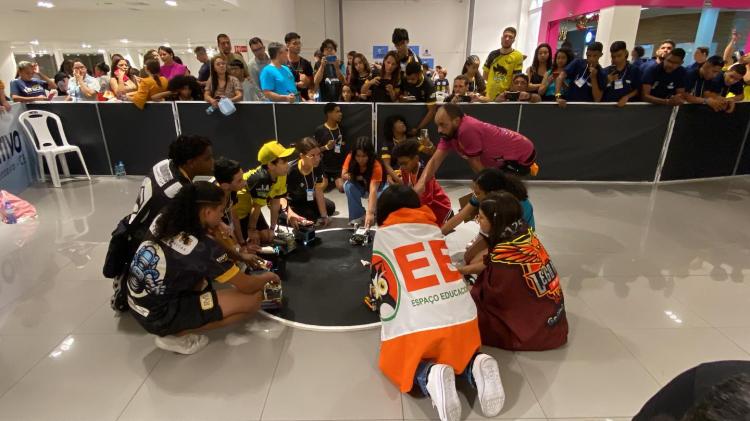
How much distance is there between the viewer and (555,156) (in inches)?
209

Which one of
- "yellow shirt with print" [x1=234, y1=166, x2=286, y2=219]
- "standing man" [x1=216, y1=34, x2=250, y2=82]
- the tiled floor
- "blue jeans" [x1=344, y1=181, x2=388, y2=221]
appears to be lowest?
the tiled floor

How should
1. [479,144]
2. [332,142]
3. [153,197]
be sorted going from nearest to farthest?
1. [153,197]
2. [479,144]
3. [332,142]

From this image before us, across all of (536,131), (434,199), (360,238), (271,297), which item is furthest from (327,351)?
(536,131)

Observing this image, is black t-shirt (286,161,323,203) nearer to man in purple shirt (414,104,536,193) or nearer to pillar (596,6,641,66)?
man in purple shirt (414,104,536,193)

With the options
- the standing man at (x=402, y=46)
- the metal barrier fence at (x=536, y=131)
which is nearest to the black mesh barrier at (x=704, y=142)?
the metal barrier fence at (x=536, y=131)

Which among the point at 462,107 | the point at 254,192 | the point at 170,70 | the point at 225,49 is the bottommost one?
the point at 254,192

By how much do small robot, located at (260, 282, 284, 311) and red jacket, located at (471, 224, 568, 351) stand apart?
3.94ft

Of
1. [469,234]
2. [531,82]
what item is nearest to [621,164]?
[531,82]

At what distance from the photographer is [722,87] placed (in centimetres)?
520

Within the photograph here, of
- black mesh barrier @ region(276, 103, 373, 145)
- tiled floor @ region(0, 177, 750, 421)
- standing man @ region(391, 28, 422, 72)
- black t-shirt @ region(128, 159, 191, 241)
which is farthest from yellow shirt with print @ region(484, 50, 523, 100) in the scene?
black t-shirt @ region(128, 159, 191, 241)

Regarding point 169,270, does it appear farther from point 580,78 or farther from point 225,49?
point 580,78

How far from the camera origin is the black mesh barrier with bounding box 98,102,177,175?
5.41m

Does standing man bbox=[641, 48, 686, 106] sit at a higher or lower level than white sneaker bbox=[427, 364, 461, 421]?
higher

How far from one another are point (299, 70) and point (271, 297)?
4.29m
